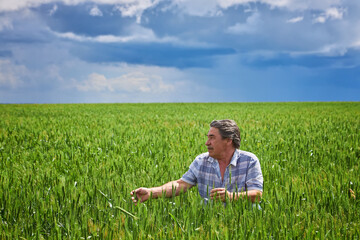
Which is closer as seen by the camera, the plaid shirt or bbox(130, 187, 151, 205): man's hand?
bbox(130, 187, 151, 205): man's hand

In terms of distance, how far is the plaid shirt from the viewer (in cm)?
359

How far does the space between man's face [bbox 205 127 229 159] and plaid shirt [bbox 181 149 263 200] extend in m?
0.14

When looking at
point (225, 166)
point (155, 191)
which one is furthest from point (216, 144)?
point (155, 191)

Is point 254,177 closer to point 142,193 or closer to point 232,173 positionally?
point 232,173

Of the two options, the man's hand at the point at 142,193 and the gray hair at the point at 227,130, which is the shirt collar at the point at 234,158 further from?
the man's hand at the point at 142,193

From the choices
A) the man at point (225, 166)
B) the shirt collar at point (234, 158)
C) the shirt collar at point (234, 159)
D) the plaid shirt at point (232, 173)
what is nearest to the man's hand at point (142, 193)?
the man at point (225, 166)

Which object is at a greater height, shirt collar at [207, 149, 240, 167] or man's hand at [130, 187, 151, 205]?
shirt collar at [207, 149, 240, 167]

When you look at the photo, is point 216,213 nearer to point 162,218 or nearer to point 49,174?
point 162,218

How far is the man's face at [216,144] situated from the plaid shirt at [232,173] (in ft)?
0.46

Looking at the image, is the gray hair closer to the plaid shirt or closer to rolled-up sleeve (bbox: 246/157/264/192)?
the plaid shirt

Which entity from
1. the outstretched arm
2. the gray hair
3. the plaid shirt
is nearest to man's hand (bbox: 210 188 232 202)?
the plaid shirt

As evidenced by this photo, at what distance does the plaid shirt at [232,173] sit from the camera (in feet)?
11.8

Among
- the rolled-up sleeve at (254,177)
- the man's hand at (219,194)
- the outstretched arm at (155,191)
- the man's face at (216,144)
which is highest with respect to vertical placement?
the man's face at (216,144)

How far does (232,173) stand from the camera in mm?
3715
